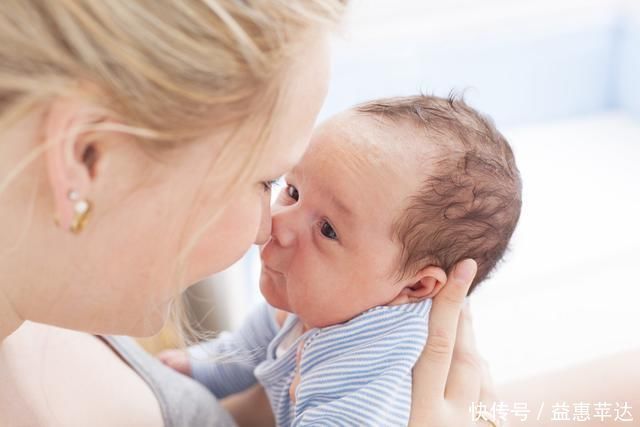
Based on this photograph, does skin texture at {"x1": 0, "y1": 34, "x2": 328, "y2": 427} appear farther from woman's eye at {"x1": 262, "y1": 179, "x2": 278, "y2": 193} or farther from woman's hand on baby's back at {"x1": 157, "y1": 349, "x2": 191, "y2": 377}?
woman's hand on baby's back at {"x1": 157, "y1": 349, "x2": 191, "y2": 377}

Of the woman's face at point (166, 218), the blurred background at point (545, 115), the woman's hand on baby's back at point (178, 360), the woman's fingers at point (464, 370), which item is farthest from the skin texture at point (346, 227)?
the blurred background at point (545, 115)

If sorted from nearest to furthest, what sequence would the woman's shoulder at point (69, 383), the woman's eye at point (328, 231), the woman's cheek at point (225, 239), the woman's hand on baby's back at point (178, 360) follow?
1. the woman's cheek at point (225, 239)
2. the woman's shoulder at point (69, 383)
3. the woman's eye at point (328, 231)
4. the woman's hand on baby's back at point (178, 360)

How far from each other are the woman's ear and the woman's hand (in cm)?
56

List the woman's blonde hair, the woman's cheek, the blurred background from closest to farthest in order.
Result: 1. the woman's blonde hair
2. the woman's cheek
3. the blurred background

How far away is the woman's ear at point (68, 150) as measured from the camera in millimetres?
592

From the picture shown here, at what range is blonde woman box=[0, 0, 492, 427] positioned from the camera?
0.58 metres

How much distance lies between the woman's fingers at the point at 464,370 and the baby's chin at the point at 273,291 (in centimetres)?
26

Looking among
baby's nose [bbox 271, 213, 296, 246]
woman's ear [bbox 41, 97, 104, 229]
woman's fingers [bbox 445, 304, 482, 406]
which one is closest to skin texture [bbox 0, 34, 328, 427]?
woman's ear [bbox 41, 97, 104, 229]

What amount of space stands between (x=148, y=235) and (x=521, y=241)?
1653mm

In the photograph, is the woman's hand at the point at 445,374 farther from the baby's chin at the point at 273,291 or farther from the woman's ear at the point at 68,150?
the woman's ear at the point at 68,150

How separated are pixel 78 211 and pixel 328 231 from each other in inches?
18.0

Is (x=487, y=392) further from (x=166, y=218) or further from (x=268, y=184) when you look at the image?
(x=166, y=218)

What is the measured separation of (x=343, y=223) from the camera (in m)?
1.03

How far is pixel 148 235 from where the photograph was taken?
710 mm
